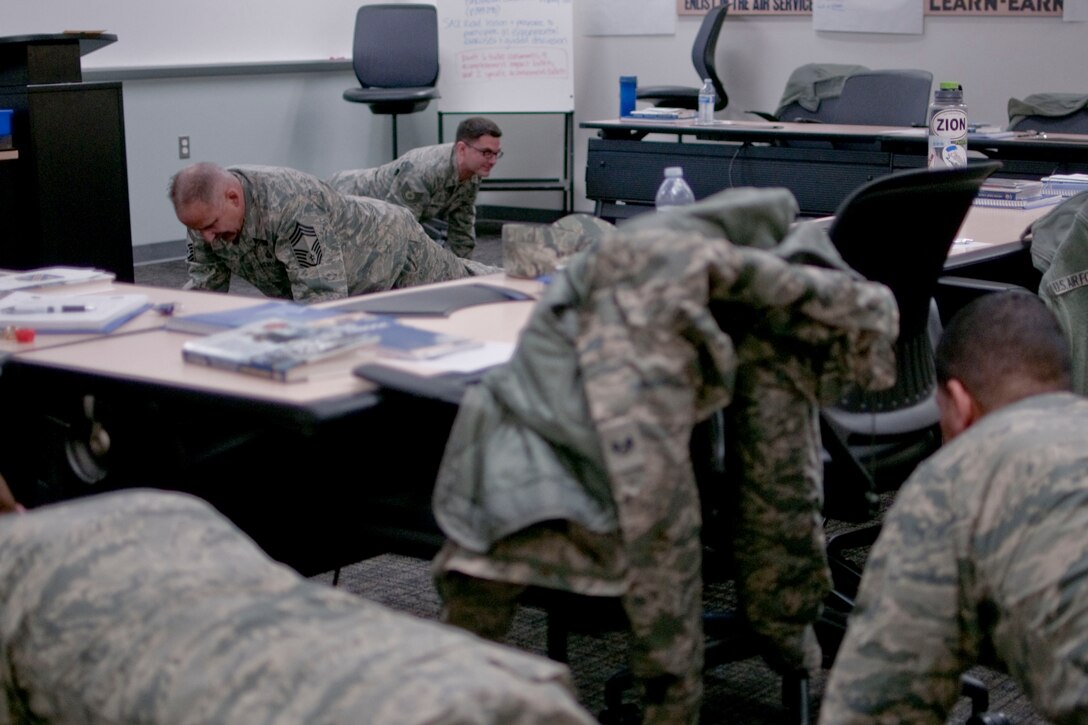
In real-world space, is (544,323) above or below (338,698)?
above

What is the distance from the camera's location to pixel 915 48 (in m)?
6.57

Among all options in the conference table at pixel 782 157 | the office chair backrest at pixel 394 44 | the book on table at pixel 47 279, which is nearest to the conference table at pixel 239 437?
the book on table at pixel 47 279

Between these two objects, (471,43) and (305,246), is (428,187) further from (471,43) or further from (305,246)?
(471,43)

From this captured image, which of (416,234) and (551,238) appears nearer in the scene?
(551,238)

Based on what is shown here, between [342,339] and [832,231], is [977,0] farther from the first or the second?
[342,339]

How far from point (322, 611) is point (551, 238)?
1590 mm

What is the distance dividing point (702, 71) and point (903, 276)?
467cm

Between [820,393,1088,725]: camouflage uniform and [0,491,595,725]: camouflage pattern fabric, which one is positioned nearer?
[0,491,595,725]: camouflage pattern fabric

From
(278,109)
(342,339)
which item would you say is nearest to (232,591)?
(342,339)

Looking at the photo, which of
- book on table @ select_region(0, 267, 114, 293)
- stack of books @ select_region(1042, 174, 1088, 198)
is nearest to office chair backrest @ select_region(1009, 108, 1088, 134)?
stack of books @ select_region(1042, 174, 1088, 198)

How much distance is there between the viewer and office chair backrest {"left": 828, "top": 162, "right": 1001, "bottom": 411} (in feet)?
6.81

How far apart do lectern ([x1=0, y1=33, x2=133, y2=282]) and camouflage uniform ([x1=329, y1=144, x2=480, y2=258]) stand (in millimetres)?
809

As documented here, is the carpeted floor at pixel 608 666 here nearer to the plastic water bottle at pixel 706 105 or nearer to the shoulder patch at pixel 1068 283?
the shoulder patch at pixel 1068 283

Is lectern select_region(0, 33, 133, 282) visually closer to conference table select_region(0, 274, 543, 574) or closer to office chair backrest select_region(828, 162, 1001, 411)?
conference table select_region(0, 274, 543, 574)
